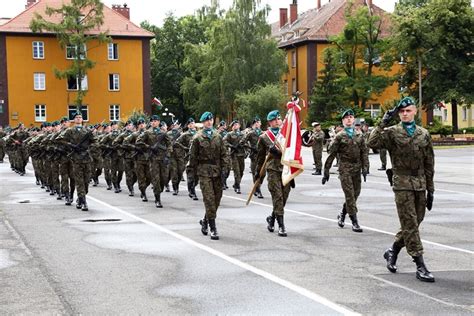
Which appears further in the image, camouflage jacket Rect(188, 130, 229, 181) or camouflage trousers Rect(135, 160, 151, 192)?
camouflage trousers Rect(135, 160, 151, 192)

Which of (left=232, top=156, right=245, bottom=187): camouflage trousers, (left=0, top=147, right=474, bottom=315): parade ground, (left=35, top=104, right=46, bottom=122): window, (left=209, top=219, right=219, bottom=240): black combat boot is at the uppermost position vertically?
(left=35, top=104, right=46, bottom=122): window

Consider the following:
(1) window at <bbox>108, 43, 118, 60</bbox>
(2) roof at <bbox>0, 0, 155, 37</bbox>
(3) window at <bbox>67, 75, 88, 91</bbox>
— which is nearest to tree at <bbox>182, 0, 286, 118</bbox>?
(2) roof at <bbox>0, 0, 155, 37</bbox>

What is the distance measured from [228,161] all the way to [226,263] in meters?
3.03

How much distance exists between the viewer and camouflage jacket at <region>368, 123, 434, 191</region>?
27.0 ft

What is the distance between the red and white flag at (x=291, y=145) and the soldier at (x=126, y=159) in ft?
25.4

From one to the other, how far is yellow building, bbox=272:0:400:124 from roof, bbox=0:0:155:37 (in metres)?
14.1

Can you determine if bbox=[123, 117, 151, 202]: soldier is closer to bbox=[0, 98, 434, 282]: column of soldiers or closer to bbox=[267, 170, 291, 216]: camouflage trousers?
bbox=[0, 98, 434, 282]: column of soldiers

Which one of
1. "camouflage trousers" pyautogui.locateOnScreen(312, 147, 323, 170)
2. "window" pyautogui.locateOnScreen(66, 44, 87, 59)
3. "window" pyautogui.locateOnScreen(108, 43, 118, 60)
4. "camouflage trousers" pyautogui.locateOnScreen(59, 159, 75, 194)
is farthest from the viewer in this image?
"window" pyautogui.locateOnScreen(108, 43, 118, 60)

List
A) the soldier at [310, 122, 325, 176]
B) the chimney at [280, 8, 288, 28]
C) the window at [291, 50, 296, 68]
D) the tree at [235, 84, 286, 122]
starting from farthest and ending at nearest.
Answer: the chimney at [280, 8, 288, 28] → the window at [291, 50, 296, 68] → the tree at [235, 84, 286, 122] → the soldier at [310, 122, 325, 176]

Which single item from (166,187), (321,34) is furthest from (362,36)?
(166,187)

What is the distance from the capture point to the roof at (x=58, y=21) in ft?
206

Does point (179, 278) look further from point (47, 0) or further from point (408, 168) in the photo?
point (47, 0)

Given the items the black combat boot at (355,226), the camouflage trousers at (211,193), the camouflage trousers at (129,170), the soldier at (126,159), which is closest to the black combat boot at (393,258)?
the black combat boot at (355,226)

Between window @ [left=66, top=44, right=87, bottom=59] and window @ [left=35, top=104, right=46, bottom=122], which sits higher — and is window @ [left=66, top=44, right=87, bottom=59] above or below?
above
